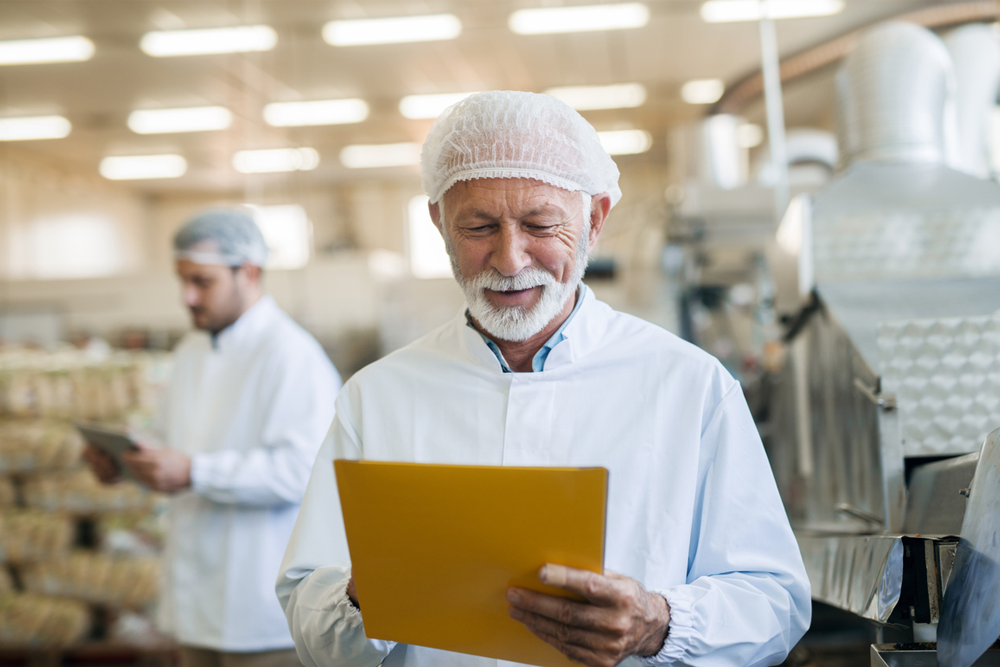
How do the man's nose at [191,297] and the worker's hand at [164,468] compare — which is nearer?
the worker's hand at [164,468]

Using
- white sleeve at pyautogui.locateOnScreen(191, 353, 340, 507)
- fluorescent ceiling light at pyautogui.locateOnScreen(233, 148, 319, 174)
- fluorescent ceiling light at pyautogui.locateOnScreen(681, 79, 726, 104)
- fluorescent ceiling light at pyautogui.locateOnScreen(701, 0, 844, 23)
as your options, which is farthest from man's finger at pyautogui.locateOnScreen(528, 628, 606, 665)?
fluorescent ceiling light at pyautogui.locateOnScreen(233, 148, 319, 174)

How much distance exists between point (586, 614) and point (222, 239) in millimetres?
1628

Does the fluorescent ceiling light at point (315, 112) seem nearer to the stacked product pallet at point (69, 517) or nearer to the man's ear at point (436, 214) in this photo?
the stacked product pallet at point (69, 517)

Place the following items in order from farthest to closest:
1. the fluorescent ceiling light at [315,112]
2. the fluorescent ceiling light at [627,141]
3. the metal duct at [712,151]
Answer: the fluorescent ceiling light at [627,141] → the fluorescent ceiling light at [315,112] → the metal duct at [712,151]

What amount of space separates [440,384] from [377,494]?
0.30 metres

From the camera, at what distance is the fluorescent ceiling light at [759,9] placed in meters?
5.49

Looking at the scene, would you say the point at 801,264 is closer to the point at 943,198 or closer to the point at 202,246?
the point at 943,198

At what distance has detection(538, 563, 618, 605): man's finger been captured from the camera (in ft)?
2.67

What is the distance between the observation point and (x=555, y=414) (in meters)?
1.10

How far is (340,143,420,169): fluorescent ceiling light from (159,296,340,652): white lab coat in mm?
7553

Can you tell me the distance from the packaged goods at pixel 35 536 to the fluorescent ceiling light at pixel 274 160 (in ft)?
20.7

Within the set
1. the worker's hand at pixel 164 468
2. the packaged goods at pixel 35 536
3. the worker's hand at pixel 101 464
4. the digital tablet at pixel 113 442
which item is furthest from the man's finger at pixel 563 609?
the packaged goods at pixel 35 536

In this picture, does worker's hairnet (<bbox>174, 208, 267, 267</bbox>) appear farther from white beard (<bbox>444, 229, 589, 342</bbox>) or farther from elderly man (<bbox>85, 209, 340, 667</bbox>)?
white beard (<bbox>444, 229, 589, 342</bbox>)

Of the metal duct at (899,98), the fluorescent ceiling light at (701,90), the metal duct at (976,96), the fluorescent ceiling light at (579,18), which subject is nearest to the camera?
the metal duct at (899,98)
